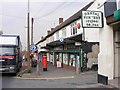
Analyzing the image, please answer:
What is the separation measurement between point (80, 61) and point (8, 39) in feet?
23.8

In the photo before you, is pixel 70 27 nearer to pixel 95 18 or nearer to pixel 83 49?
pixel 83 49

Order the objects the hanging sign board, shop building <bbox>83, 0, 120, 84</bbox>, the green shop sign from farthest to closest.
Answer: the hanging sign board → shop building <bbox>83, 0, 120, 84</bbox> → the green shop sign

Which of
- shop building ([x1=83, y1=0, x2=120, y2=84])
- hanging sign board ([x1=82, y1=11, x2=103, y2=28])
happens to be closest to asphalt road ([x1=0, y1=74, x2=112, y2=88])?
shop building ([x1=83, y1=0, x2=120, y2=84])

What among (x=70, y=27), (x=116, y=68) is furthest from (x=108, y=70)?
(x=70, y=27)

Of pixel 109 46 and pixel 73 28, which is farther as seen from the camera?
pixel 73 28

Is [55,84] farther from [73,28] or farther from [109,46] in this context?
[73,28]

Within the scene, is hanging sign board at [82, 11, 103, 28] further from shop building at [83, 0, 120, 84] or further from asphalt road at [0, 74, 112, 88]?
asphalt road at [0, 74, 112, 88]

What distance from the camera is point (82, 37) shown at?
29.7 metres

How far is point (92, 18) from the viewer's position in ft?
55.8

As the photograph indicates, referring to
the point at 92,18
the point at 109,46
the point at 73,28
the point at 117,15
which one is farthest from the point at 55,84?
the point at 73,28

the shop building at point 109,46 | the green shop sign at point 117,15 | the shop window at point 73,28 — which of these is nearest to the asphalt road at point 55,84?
the shop building at point 109,46

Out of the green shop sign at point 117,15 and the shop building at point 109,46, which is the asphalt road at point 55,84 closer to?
the shop building at point 109,46

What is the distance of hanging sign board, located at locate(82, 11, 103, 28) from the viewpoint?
17016 millimetres

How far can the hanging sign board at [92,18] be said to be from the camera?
55.8 ft
